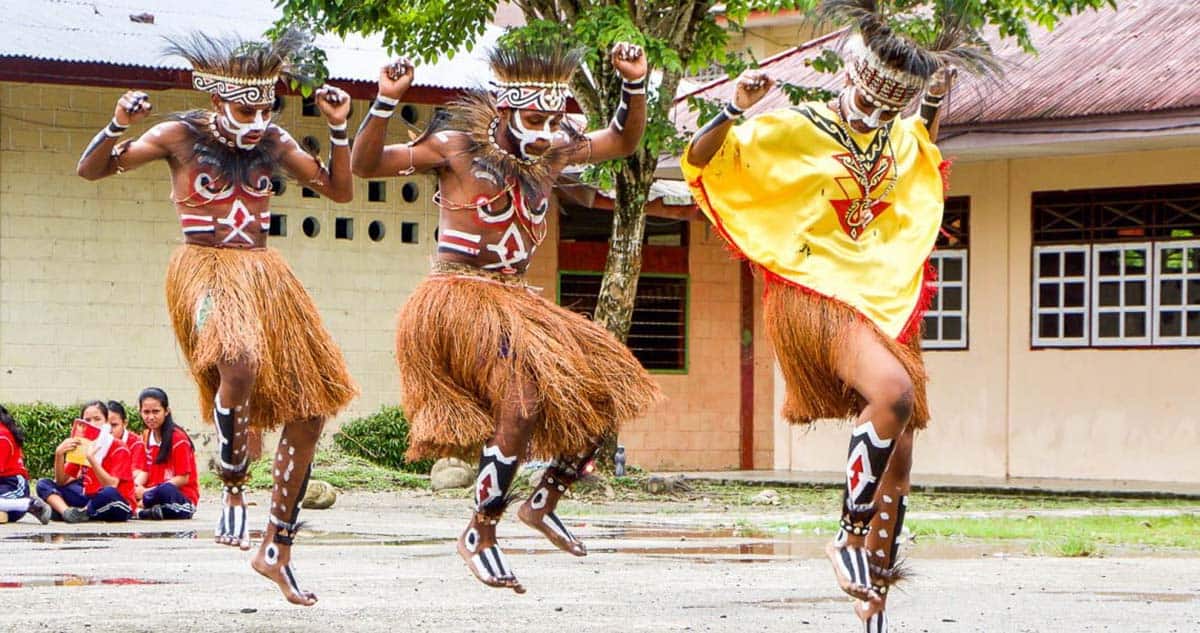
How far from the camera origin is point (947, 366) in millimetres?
17844

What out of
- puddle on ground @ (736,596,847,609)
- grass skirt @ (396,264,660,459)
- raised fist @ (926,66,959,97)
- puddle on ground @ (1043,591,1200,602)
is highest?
raised fist @ (926,66,959,97)

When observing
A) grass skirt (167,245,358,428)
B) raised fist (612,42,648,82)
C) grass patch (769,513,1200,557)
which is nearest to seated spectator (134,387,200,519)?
grass patch (769,513,1200,557)

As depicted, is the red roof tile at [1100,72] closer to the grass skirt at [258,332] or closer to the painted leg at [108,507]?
the painted leg at [108,507]

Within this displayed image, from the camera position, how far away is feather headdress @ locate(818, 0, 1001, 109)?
681cm

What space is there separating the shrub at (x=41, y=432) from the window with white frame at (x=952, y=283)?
7.29 m

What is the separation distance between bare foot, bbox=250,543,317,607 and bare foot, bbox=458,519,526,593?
21.4 inches

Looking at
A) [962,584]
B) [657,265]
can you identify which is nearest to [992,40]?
[657,265]

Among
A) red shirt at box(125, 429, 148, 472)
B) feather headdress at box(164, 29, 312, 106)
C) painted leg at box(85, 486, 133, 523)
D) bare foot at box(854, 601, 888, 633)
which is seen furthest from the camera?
red shirt at box(125, 429, 148, 472)

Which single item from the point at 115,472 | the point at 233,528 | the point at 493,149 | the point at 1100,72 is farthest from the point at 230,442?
the point at 1100,72

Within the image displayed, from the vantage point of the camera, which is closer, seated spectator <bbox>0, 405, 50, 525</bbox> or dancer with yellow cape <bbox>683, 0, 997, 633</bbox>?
dancer with yellow cape <bbox>683, 0, 997, 633</bbox>

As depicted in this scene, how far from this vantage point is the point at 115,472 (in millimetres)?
12547

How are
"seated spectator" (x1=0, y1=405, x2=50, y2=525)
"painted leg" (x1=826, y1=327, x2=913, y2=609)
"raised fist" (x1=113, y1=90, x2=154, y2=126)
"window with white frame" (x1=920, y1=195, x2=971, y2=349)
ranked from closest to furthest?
1. "painted leg" (x1=826, y1=327, x2=913, y2=609)
2. "raised fist" (x1=113, y1=90, x2=154, y2=126)
3. "seated spectator" (x1=0, y1=405, x2=50, y2=525)
4. "window with white frame" (x1=920, y1=195, x2=971, y2=349)

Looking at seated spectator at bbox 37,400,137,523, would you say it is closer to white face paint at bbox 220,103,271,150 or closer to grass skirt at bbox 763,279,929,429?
white face paint at bbox 220,103,271,150

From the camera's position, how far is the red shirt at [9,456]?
12008mm
